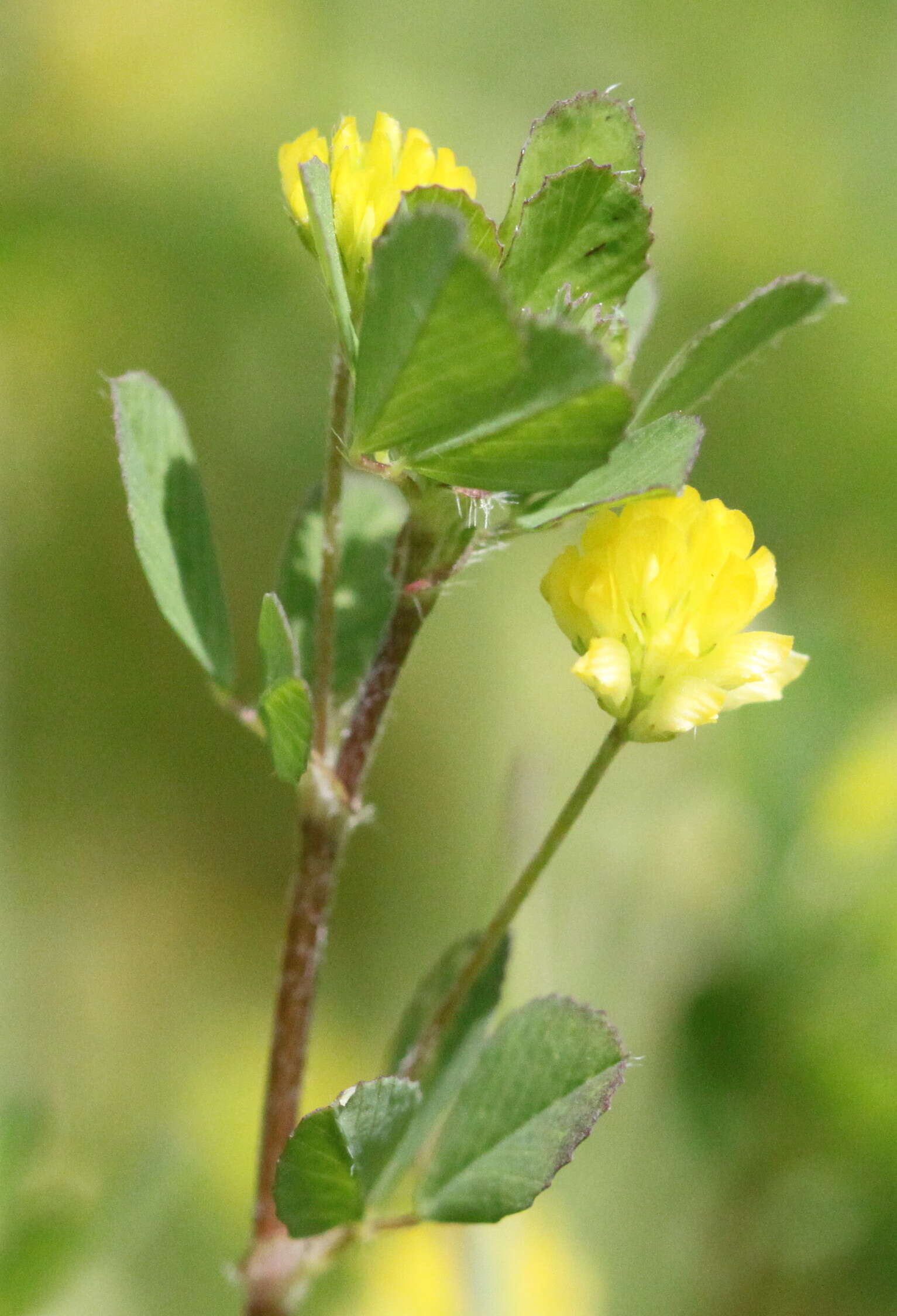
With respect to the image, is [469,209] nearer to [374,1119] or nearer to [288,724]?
[288,724]

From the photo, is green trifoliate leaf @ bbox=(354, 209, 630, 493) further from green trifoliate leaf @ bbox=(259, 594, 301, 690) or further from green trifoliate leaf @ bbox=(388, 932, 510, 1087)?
green trifoliate leaf @ bbox=(388, 932, 510, 1087)

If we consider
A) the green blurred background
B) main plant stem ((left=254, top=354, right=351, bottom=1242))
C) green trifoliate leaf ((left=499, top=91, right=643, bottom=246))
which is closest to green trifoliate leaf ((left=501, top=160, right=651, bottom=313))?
green trifoliate leaf ((left=499, top=91, right=643, bottom=246))

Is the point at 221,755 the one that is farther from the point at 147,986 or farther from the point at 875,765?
the point at 875,765

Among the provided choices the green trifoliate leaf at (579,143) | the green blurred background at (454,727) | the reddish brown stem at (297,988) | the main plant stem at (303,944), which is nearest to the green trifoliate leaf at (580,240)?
the green trifoliate leaf at (579,143)

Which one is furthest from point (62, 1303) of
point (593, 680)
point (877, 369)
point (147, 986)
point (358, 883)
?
point (877, 369)

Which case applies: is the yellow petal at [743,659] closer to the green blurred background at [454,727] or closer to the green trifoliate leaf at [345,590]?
the green trifoliate leaf at [345,590]

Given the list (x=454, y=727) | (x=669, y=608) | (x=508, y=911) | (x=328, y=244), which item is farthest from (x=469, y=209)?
(x=454, y=727)
